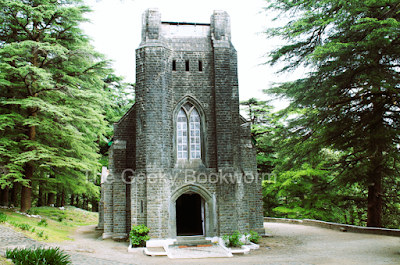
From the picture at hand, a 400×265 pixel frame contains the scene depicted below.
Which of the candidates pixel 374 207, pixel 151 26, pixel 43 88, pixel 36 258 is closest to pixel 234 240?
pixel 36 258

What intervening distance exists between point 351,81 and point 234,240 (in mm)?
7581

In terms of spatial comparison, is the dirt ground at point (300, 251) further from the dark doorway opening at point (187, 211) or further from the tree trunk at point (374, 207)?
the dark doorway opening at point (187, 211)

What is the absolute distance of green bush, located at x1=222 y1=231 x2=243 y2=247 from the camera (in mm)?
12422

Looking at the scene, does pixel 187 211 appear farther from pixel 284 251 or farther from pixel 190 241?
pixel 284 251

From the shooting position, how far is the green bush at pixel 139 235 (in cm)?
1241

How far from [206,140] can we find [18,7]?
39.4ft

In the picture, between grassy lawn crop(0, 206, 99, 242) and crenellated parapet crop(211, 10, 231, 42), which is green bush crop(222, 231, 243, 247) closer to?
grassy lawn crop(0, 206, 99, 242)

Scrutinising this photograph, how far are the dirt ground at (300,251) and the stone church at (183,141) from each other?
135 centimetres

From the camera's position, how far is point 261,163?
95.4ft

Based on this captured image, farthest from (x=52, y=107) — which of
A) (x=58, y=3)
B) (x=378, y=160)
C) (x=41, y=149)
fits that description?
(x=378, y=160)

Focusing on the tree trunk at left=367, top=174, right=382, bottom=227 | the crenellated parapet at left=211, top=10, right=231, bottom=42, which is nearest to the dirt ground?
the tree trunk at left=367, top=174, right=382, bottom=227

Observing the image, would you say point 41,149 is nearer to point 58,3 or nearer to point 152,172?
point 152,172

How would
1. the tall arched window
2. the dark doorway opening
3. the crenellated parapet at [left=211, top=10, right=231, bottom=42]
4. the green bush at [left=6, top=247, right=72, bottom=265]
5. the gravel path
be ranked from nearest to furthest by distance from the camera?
the green bush at [left=6, top=247, right=72, bottom=265] < the gravel path < the tall arched window < the crenellated parapet at [left=211, top=10, right=231, bottom=42] < the dark doorway opening

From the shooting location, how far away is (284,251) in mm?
12141
